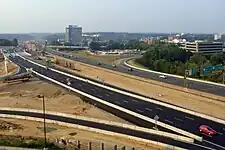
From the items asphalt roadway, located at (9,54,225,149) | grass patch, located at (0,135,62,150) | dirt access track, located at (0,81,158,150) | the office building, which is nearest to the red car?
asphalt roadway, located at (9,54,225,149)

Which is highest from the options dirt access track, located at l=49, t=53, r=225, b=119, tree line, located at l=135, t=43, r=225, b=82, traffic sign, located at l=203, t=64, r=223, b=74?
traffic sign, located at l=203, t=64, r=223, b=74

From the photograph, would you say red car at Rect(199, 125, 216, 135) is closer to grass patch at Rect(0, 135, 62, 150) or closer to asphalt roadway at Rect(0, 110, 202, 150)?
asphalt roadway at Rect(0, 110, 202, 150)

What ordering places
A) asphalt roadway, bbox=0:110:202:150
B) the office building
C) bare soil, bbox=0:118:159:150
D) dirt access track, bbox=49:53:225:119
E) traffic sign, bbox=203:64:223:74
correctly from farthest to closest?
the office building
traffic sign, bbox=203:64:223:74
dirt access track, bbox=49:53:225:119
bare soil, bbox=0:118:159:150
asphalt roadway, bbox=0:110:202:150

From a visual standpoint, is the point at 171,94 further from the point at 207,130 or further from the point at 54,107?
the point at 207,130

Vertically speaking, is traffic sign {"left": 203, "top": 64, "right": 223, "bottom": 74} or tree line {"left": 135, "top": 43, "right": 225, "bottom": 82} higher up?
traffic sign {"left": 203, "top": 64, "right": 223, "bottom": 74}

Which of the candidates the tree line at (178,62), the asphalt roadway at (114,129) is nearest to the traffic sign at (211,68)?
the tree line at (178,62)

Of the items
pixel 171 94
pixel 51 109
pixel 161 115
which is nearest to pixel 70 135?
pixel 161 115
